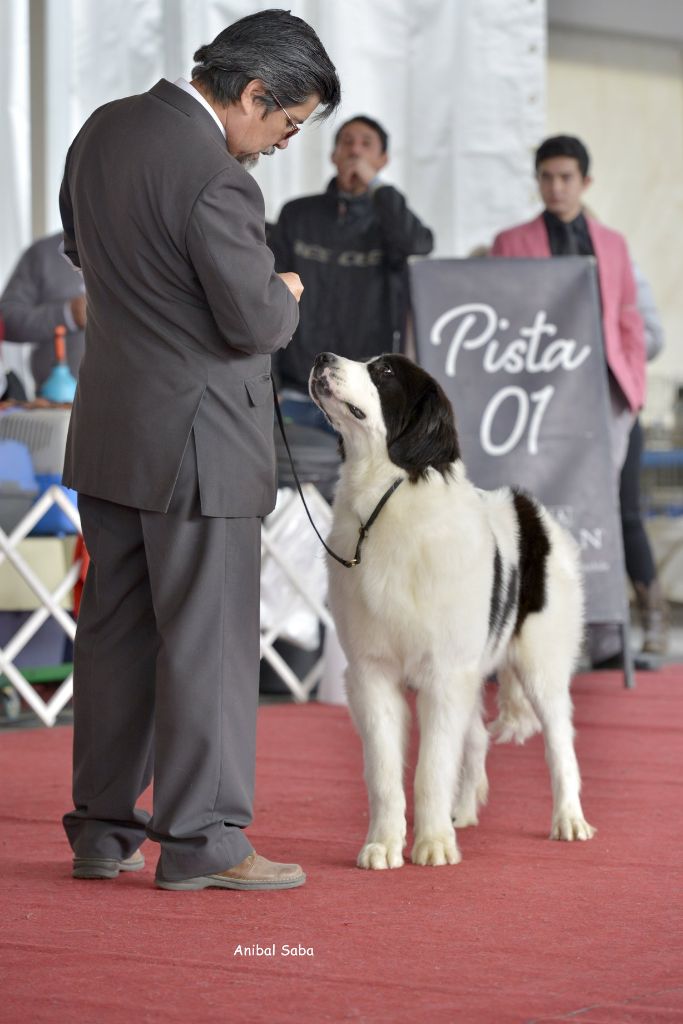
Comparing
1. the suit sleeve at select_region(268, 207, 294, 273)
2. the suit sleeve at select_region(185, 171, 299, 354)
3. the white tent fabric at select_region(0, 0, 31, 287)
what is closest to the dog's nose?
the suit sleeve at select_region(185, 171, 299, 354)

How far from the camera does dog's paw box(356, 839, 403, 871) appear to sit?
273cm

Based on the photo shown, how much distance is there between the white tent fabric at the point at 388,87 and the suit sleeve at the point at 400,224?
211 cm

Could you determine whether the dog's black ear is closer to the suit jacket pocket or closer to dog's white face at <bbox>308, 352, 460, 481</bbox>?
dog's white face at <bbox>308, 352, 460, 481</bbox>

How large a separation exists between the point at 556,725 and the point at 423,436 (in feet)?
2.72

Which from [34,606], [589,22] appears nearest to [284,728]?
[34,606]

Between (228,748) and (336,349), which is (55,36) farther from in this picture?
(228,748)

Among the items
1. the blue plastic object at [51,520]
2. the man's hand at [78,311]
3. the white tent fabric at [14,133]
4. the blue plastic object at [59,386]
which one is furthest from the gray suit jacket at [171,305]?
the white tent fabric at [14,133]

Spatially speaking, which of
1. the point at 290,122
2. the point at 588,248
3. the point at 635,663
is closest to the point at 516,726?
the point at 290,122

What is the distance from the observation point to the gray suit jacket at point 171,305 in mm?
2367

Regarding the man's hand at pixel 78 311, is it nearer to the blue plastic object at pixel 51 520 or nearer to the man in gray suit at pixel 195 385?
the blue plastic object at pixel 51 520

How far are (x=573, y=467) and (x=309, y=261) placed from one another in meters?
1.33

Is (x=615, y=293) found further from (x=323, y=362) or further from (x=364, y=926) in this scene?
(x=364, y=926)

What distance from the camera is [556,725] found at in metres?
3.16

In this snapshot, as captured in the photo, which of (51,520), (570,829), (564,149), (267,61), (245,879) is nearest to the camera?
(267,61)
